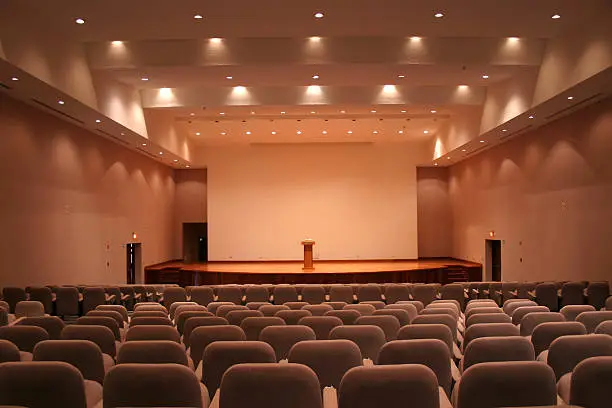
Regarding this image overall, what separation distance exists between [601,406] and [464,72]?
11913 mm

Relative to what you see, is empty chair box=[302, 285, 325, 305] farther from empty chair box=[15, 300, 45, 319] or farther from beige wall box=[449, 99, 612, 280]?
beige wall box=[449, 99, 612, 280]

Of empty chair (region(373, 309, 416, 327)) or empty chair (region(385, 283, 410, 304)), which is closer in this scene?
empty chair (region(373, 309, 416, 327))

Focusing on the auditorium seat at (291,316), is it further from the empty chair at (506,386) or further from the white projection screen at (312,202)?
the white projection screen at (312,202)

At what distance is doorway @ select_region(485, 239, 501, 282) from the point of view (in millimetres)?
20317

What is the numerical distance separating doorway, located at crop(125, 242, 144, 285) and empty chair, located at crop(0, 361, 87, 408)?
698 inches

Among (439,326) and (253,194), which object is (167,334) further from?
(253,194)

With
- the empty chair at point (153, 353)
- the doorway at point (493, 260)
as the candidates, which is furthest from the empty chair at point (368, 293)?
the doorway at point (493, 260)

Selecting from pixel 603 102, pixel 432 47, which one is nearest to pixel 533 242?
pixel 603 102

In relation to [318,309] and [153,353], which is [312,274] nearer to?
[318,309]

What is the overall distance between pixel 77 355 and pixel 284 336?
150cm

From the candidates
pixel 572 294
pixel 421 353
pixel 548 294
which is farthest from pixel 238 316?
pixel 572 294

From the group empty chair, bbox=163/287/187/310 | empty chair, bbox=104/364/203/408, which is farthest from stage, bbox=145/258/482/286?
empty chair, bbox=104/364/203/408

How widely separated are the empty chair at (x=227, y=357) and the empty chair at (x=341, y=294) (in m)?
6.62

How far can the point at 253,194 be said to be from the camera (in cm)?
2455
